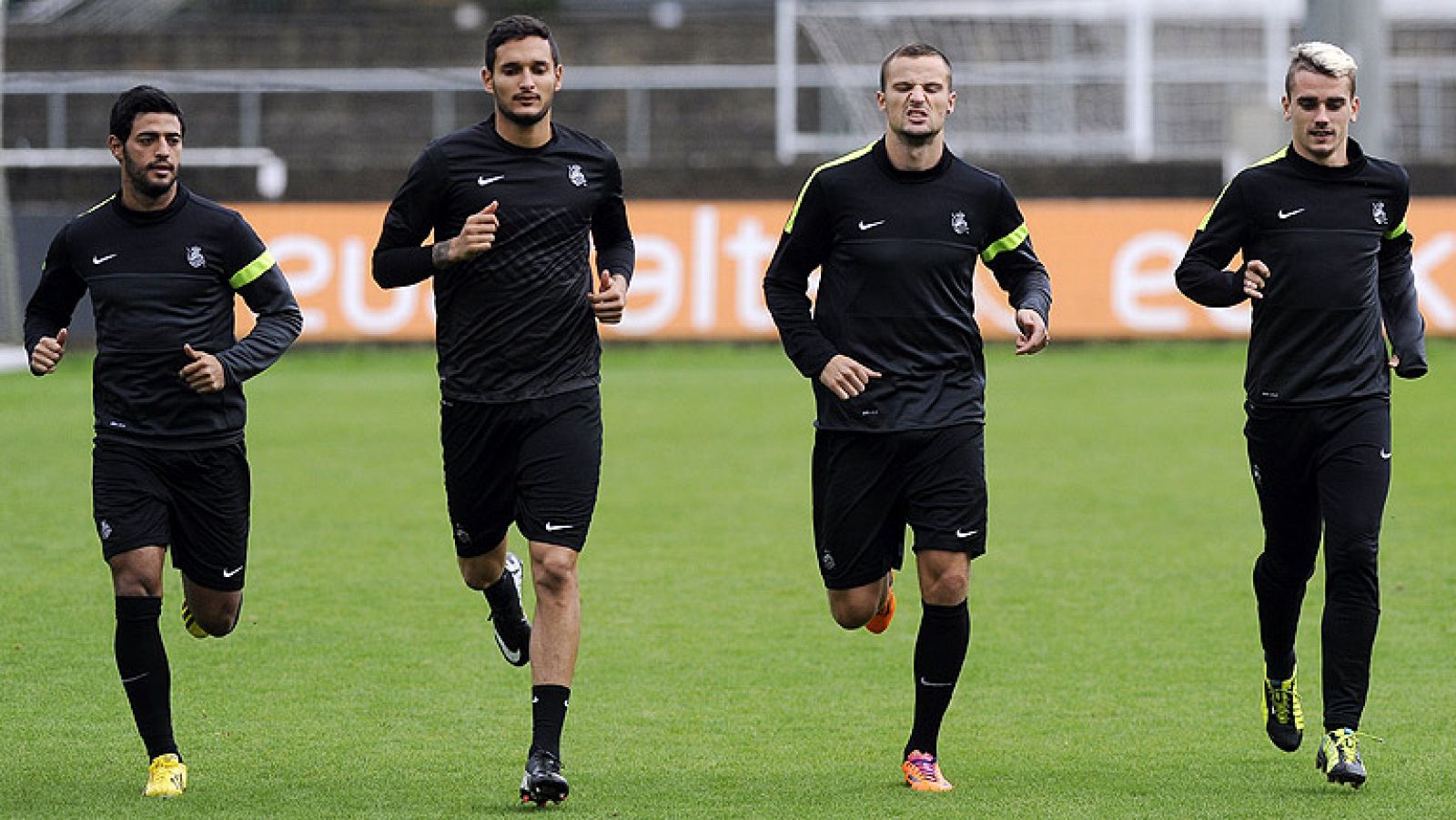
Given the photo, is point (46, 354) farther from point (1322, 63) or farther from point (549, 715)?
point (1322, 63)

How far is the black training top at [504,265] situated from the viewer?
23.9 feet

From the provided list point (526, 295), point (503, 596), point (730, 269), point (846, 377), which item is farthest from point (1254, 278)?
point (730, 269)

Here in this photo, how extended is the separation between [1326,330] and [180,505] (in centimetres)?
370

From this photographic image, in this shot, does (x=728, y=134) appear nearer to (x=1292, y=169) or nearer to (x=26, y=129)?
(x=26, y=129)

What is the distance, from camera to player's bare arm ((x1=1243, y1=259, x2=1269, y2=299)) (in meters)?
7.25

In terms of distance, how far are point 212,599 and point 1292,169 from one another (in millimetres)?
3841

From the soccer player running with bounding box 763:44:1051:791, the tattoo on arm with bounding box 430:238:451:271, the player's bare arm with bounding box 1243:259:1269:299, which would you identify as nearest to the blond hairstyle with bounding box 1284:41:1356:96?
the player's bare arm with bounding box 1243:259:1269:299

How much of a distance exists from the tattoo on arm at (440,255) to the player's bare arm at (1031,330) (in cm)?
178

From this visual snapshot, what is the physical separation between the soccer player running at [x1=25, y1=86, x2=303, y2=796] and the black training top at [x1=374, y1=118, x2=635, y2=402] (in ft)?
1.66

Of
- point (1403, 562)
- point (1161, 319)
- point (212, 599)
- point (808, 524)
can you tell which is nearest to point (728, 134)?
point (1161, 319)

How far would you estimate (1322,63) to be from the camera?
23.6 feet

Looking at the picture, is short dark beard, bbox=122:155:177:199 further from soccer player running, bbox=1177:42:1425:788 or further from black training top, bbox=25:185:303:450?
soccer player running, bbox=1177:42:1425:788

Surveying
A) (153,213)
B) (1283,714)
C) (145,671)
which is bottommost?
(1283,714)

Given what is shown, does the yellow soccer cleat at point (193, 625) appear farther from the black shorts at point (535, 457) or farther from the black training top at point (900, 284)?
the black training top at point (900, 284)
